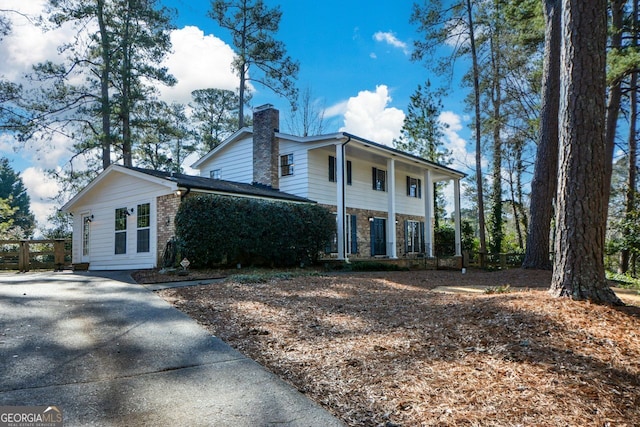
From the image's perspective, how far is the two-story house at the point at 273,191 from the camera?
13406mm

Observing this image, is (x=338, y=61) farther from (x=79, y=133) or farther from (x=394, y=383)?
(x=394, y=383)

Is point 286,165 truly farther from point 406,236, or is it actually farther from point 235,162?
point 406,236

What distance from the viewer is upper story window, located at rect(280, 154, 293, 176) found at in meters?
16.9

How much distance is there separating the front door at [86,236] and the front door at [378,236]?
1159 centimetres

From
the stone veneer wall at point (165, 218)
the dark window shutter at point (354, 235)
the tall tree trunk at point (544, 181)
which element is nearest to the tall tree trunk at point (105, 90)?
the stone veneer wall at point (165, 218)

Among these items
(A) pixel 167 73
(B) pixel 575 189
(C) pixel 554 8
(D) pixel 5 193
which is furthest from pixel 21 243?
(D) pixel 5 193

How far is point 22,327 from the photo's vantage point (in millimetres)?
4754

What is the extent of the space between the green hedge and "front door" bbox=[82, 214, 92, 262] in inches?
274

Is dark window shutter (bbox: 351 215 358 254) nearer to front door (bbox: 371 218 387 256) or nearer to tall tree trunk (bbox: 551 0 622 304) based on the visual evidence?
front door (bbox: 371 218 387 256)

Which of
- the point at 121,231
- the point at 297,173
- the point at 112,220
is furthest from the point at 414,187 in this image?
the point at 112,220

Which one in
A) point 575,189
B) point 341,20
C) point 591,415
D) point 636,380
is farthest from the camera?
point 341,20

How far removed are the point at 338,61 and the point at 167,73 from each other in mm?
9160

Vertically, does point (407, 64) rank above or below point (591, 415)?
above

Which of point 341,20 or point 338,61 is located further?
point 338,61
